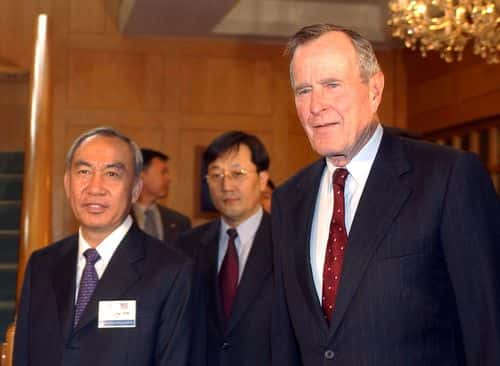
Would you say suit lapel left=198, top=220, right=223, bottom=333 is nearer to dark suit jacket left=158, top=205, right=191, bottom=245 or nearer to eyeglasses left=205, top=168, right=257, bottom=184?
eyeglasses left=205, top=168, right=257, bottom=184

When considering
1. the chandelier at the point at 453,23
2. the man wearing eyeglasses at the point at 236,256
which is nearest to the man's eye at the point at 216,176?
the man wearing eyeglasses at the point at 236,256

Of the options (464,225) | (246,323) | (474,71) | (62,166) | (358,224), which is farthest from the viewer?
(62,166)

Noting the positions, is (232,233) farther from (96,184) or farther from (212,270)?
(96,184)

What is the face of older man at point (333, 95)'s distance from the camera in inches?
73.0

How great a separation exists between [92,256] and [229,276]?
79cm

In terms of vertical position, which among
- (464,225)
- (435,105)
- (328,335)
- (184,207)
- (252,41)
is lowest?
(328,335)

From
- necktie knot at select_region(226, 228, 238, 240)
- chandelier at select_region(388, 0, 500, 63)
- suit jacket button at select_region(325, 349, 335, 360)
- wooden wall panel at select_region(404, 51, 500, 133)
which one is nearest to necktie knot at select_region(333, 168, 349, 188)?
suit jacket button at select_region(325, 349, 335, 360)

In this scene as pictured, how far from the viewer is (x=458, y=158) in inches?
71.1

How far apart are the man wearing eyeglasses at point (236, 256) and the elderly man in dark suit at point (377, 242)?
1.02m

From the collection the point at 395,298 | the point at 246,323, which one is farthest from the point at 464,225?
the point at 246,323

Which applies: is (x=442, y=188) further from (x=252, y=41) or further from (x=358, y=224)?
(x=252, y=41)

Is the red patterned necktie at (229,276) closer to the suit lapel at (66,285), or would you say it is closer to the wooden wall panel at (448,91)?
the suit lapel at (66,285)

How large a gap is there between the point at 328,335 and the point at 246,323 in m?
1.24

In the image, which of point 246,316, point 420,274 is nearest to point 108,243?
point 246,316
